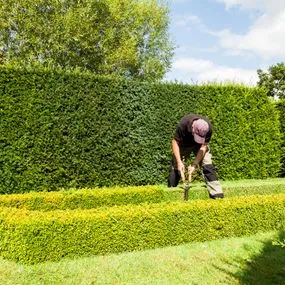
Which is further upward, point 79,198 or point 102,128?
point 102,128

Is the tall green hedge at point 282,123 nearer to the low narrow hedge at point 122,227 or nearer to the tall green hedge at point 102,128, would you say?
the tall green hedge at point 102,128

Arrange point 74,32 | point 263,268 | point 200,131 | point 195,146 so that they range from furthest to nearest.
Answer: point 74,32 → point 195,146 → point 200,131 → point 263,268

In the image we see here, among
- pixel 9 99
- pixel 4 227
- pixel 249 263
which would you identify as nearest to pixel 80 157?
pixel 9 99

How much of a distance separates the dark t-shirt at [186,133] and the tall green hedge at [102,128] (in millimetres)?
3896

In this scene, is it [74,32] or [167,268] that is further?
[74,32]

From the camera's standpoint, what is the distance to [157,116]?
14367 mm

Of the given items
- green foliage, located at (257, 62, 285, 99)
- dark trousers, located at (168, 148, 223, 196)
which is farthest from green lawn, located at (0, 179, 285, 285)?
green foliage, located at (257, 62, 285, 99)

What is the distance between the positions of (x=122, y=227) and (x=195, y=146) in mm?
3532

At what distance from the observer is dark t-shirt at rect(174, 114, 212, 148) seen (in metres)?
9.02

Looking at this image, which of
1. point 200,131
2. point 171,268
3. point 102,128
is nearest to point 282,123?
point 102,128

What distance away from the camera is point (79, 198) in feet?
29.7

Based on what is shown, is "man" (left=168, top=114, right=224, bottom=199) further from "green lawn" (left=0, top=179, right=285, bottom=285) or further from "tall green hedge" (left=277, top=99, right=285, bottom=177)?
"tall green hedge" (left=277, top=99, right=285, bottom=177)

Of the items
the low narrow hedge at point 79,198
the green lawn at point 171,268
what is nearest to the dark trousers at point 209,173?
the low narrow hedge at point 79,198

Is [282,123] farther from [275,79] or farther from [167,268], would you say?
[275,79]
